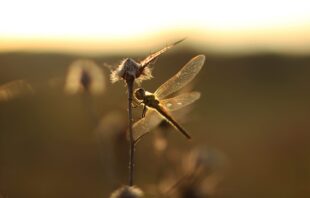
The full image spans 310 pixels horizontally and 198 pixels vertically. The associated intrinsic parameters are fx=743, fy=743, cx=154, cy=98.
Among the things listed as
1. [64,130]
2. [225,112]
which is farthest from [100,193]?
[225,112]

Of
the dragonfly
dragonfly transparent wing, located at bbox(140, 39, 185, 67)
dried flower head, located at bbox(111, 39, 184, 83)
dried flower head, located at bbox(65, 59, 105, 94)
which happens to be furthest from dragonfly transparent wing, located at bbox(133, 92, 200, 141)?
dried flower head, located at bbox(65, 59, 105, 94)

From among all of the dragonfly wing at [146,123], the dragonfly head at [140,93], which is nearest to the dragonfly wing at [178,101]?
the dragonfly wing at [146,123]

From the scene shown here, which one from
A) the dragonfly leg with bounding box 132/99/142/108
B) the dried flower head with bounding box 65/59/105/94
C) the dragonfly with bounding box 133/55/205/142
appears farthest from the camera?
the dried flower head with bounding box 65/59/105/94

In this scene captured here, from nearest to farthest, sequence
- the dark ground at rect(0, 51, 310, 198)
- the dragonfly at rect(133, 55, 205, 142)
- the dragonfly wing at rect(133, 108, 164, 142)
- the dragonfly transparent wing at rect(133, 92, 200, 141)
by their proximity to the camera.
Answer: the dragonfly wing at rect(133, 108, 164, 142) < the dragonfly transparent wing at rect(133, 92, 200, 141) < the dragonfly at rect(133, 55, 205, 142) < the dark ground at rect(0, 51, 310, 198)

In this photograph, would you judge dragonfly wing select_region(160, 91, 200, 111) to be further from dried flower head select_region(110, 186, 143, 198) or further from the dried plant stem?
dried flower head select_region(110, 186, 143, 198)

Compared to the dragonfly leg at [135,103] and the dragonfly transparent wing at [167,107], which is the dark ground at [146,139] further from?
the dragonfly leg at [135,103]

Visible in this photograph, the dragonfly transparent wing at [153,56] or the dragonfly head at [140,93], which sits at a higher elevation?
the dragonfly transparent wing at [153,56]

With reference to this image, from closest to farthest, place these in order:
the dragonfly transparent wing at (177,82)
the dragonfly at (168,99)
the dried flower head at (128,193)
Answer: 1. the dried flower head at (128,193)
2. the dragonfly at (168,99)
3. the dragonfly transparent wing at (177,82)

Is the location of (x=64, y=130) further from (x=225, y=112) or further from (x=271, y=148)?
(x=225, y=112)
